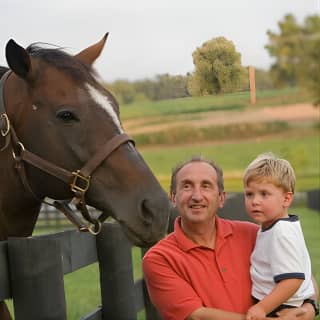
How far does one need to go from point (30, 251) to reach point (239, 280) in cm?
74

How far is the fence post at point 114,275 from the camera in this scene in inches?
141

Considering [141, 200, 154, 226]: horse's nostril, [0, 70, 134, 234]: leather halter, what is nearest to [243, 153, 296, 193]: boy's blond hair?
[141, 200, 154, 226]: horse's nostril

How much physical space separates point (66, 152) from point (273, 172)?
1016 millimetres

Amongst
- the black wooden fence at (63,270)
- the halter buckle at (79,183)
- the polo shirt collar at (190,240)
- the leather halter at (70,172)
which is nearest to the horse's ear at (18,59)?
the leather halter at (70,172)

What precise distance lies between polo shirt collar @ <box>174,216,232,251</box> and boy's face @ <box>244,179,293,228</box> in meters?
0.12

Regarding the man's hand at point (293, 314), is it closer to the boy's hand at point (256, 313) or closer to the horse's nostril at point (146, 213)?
the boy's hand at point (256, 313)

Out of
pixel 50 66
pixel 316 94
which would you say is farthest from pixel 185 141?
pixel 50 66

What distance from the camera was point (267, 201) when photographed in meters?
2.22

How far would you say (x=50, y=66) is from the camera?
306 centimetres

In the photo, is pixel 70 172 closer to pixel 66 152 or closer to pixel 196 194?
pixel 66 152

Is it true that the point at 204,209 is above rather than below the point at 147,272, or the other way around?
above

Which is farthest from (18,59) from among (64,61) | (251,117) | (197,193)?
(251,117)

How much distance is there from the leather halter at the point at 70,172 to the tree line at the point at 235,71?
0.39 m

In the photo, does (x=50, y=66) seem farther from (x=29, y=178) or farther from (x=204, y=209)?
(x=204, y=209)
